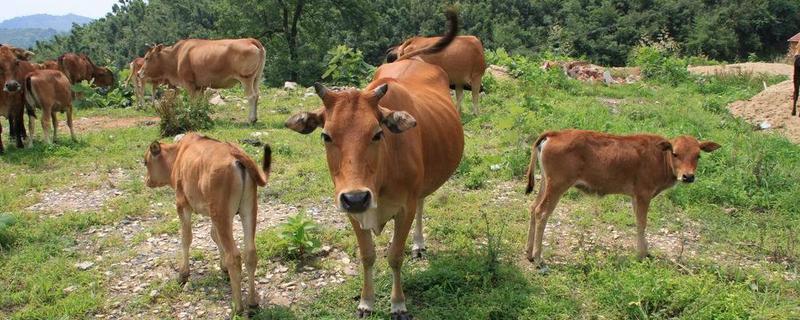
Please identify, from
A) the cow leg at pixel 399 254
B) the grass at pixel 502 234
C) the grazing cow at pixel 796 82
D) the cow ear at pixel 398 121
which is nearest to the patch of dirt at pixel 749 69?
the grazing cow at pixel 796 82

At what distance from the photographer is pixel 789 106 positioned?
13.1 metres

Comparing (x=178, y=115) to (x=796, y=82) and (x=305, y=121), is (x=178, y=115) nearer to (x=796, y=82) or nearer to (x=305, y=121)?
(x=305, y=121)

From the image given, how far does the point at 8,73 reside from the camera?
10.6 meters

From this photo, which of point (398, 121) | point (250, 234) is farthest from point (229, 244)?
point (398, 121)

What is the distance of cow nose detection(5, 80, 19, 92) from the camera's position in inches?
411

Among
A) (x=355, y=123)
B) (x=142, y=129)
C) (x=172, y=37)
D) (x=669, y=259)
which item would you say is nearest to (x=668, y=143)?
(x=669, y=259)

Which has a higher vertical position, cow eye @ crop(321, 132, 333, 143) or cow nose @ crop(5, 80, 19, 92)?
cow eye @ crop(321, 132, 333, 143)

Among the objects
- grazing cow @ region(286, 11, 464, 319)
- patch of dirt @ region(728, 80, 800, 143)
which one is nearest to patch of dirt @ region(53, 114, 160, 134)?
grazing cow @ region(286, 11, 464, 319)

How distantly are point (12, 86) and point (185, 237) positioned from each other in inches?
276

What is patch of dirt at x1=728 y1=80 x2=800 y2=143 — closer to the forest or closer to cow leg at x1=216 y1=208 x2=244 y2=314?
cow leg at x1=216 y1=208 x2=244 y2=314

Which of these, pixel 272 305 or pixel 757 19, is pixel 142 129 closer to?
pixel 272 305

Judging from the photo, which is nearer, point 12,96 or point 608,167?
point 608,167

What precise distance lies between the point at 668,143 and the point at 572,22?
5493cm

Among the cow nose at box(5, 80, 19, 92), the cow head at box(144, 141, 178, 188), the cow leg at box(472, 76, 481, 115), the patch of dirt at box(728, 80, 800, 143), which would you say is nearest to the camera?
Answer: the cow head at box(144, 141, 178, 188)
